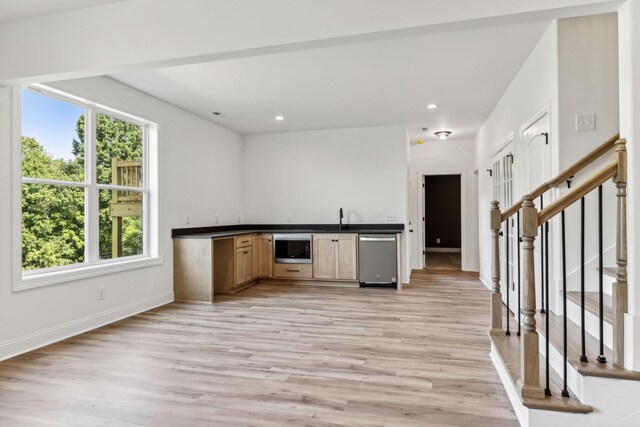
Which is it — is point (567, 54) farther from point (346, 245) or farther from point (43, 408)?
point (43, 408)

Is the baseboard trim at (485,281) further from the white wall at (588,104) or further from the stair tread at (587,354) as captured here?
the stair tread at (587,354)

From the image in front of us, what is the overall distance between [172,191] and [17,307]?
7.42 ft

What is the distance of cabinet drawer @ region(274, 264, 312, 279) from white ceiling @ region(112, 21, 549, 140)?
7.82ft

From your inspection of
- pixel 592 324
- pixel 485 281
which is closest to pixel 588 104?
pixel 592 324

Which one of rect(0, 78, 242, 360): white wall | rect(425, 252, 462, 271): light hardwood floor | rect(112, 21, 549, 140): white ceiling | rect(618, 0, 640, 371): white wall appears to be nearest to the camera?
rect(618, 0, 640, 371): white wall

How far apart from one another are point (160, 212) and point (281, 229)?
240cm

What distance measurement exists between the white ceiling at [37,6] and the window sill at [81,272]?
2138mm

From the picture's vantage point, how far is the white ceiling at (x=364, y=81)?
3389 millimetres

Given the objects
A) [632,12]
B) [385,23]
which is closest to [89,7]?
[385,23]

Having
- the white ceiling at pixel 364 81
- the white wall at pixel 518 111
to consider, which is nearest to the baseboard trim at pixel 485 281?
the white wall at pixel 518 111

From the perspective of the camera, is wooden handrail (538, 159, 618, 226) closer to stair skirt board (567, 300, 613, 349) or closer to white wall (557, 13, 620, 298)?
stair skirt board (567, 300, 613, 349)

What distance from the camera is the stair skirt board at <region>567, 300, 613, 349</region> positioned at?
7.20 feet

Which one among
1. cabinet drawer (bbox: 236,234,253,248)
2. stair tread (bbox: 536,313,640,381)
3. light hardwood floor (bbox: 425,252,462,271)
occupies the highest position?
cabinet drawer (bbox: 236,234,253,248)

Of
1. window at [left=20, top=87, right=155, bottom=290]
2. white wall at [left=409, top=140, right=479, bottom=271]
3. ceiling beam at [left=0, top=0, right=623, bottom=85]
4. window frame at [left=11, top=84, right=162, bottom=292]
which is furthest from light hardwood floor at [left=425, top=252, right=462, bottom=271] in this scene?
ceiling beam at [left=0, top=0, right=623, bottom=85]
